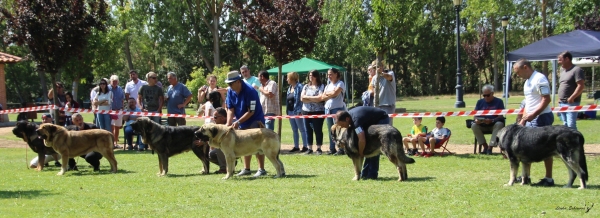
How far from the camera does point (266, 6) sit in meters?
15.6

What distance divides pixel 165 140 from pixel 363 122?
148 inches

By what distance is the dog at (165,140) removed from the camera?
35.1 feet

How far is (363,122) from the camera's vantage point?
29.7 ft

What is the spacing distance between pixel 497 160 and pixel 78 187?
→ 7503 millimetres

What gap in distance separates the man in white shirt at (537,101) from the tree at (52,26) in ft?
38.2

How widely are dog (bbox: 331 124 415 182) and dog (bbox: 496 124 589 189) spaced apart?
1383mm

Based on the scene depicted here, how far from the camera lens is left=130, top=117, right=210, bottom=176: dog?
10.7 meters

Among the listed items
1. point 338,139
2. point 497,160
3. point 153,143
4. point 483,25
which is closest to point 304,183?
point 338,139

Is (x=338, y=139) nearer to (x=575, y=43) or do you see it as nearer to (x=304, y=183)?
(x=304, y=183)

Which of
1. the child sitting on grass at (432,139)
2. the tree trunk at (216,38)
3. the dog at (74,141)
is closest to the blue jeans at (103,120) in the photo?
the dog at (74,141)

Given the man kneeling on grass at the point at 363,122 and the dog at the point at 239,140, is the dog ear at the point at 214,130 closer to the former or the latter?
the dog at the point at 239,140

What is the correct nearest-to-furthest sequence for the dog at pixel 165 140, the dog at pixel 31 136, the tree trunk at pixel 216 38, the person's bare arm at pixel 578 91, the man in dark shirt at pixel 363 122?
1. the man in dark shirt at pixel 363 122
2. the dog at pixel 165 140
3. the person's bare arm at pixel 578 91
4. the dog at pixel 31 136
5. the tree trunk at pixel 216 38

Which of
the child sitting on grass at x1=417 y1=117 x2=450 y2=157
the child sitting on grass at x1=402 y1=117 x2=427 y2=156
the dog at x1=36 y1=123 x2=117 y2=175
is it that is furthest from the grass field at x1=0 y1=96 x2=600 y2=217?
the child sitting on grass at x1=402 y1=117 x2=427 y2=156

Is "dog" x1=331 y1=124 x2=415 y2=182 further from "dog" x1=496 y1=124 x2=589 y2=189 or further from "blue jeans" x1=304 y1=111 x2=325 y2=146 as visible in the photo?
"blue jeans" x1=304 y1=111 x2=325 y2=146
